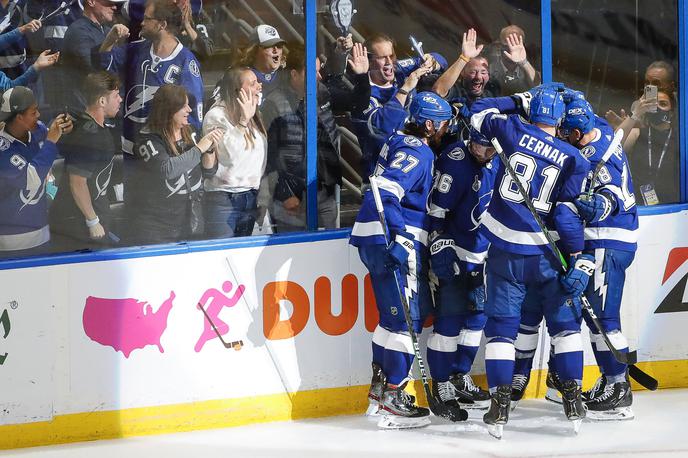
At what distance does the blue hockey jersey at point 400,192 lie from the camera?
5578 millimetres

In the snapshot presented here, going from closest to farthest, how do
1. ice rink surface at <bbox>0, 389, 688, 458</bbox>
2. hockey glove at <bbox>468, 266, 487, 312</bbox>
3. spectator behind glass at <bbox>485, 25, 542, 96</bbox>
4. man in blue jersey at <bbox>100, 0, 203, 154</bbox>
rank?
ice rink surface at <bbox>0, 389, 688, 458</bbox>
man in blue jersey at <bbox>100, 0, 203, 154</bbox>
hockey glove at <bbox>468, 266, 487, 312</bbox>
spectator behind glass at <bbox>485, 25, 542, 96</bbox>

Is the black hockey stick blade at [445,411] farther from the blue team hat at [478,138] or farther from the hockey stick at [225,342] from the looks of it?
the blue team hat at [478,138]

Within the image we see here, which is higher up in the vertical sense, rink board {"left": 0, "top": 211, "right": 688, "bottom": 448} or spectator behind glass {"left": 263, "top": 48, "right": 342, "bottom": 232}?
spectator behind glass {"left": 263, "top": 48, "right": 342, "bottom": 232}

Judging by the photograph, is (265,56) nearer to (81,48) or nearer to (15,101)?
(81,48)

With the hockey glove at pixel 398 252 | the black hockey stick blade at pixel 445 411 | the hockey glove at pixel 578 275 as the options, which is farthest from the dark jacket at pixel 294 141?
the hockey glove at pixel 578 275

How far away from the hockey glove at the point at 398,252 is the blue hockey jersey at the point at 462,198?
0.24 metres

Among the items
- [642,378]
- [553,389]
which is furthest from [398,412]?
[642,378]

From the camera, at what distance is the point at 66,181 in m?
5.50

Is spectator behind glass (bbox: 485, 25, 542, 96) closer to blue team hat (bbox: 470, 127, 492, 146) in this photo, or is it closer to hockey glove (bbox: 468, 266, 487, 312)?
blue team hat (bbox: 470, 127, 492, 146)

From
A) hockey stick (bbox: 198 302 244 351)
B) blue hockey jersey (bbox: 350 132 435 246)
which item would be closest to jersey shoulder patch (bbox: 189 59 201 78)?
blue hockey jersey (bbox: 350 132 435 246)

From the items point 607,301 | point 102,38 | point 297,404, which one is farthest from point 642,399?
point 102,38

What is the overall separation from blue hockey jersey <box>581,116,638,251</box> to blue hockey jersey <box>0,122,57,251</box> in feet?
7.78

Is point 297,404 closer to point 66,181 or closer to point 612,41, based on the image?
point 66,181

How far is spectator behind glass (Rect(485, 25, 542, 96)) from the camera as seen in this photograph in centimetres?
619
